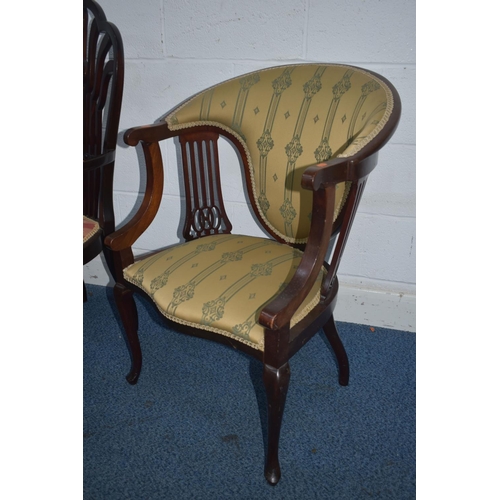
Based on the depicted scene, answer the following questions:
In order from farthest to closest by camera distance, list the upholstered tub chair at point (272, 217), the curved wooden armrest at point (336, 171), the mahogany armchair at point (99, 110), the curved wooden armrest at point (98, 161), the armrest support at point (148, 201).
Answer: the mahogany armchair at point (99, 110), the curved wooden armrest at point (98, 161), the armrest support at point (148, 201), the upholstered tub chair at point (272, 217), the curved wooden armrest at point (336, 171)

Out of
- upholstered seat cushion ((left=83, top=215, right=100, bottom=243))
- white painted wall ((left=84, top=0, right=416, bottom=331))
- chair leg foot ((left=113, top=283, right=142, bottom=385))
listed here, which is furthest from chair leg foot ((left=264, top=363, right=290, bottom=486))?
white painted wall ((left=84, top=0, right=416, bottom=331))

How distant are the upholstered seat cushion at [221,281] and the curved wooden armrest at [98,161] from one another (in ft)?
1.23

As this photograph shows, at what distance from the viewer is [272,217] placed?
1521 millimetres

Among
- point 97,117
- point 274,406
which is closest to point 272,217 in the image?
point 274,406

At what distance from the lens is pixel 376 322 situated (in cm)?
200

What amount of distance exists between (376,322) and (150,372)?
3.13 ft

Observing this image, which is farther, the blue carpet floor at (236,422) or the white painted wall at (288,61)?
the white painted wall at (288,61)

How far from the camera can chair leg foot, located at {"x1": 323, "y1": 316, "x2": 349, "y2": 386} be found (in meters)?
1.55

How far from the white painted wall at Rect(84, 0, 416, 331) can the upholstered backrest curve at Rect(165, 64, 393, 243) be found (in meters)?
0.29

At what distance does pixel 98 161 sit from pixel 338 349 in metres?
1.03

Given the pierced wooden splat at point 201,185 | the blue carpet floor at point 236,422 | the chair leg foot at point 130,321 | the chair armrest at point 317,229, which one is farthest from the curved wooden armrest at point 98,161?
the chair armrest at point 317,229

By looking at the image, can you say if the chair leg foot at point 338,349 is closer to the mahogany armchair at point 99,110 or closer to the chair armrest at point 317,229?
the chair armrest at point 317,229

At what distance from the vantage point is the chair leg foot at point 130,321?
149cm

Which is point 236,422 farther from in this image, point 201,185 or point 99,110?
point 99,110
